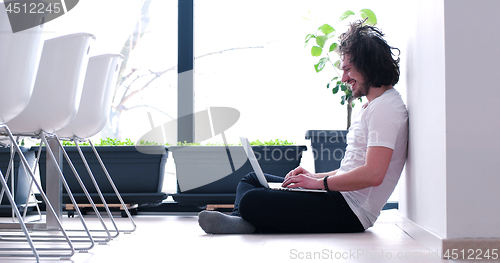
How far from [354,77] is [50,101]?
1323 mm

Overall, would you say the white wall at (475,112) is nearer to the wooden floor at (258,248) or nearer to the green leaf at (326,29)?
the wooden floor at (258,248)

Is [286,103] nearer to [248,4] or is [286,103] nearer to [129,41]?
[248,4]

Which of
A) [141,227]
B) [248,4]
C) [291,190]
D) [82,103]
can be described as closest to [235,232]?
[291,190]

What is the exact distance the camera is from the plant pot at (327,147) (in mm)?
2927

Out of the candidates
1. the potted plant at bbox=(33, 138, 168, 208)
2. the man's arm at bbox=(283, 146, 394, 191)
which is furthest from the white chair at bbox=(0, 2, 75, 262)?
the potted plant at bbox=(33, 138, 168, 208)

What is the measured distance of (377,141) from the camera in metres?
1.77

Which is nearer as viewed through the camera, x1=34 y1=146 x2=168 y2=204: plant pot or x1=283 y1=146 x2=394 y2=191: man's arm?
x1=283 y1=146 x2=394 y2=191: man's arm

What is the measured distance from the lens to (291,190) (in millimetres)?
2047

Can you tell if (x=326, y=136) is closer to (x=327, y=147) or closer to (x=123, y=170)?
(x=327, y=147)

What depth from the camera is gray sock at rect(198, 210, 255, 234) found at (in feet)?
6.72

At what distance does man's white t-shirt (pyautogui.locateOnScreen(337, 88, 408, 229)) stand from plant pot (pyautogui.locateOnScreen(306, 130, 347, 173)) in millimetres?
848

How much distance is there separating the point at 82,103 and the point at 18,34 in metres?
0.92
